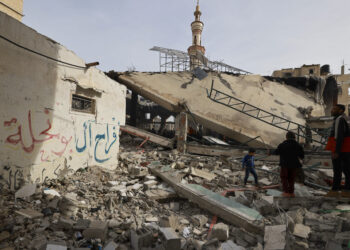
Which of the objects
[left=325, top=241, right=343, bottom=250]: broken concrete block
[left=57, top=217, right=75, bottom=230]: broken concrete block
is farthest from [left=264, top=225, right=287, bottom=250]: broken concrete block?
[left=57, top=217, right=75, bottom=230]: broken concrete block

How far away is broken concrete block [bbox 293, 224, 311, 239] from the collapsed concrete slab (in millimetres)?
7820

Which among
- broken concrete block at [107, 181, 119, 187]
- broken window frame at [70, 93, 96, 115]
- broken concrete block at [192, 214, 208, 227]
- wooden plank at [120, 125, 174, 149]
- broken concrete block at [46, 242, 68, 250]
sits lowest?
broken concrete block at [192, 214, 208, 227]

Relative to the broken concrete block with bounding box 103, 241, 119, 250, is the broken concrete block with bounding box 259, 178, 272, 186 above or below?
above

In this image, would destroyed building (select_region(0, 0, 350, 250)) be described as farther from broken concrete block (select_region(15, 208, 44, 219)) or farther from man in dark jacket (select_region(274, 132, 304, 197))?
man in dark jacket (select_region(274, 132, 304, 197))

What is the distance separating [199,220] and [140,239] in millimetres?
1270

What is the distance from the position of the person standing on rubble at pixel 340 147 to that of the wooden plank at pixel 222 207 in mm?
1705

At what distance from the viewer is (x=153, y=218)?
3.69m

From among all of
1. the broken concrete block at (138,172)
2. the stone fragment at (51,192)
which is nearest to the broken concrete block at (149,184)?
the broken concrete block at (138,172)

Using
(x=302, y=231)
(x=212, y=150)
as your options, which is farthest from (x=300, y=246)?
(x=212, y=150)

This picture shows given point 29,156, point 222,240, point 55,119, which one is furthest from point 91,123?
point 222,240

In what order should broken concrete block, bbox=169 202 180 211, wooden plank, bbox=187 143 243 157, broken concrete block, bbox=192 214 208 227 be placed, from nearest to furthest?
1. broken concrete block, bbox=192 214 208 227
2. broken concrete block, bbox=169 202 180 211
3. wooden plank, bbox=187 143 243 157

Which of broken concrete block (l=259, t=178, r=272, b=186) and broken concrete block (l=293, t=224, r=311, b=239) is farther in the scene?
broken concrete block (l=259, t=178, r=272, b=186)

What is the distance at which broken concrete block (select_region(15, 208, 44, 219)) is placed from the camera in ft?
9.74

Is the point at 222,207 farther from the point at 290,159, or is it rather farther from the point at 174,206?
the point at 290,159
